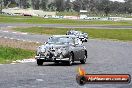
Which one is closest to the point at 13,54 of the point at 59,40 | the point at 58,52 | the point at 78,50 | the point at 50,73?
the point at 78,50

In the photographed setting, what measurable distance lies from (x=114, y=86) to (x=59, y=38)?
1220cm

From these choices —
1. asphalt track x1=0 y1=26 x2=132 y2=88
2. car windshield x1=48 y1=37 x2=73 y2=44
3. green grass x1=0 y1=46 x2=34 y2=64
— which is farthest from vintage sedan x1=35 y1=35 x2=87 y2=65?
green grass x1=0 y1=46 x2=34 y2=64

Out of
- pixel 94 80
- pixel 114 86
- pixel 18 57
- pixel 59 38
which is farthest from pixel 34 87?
pixel 18 57

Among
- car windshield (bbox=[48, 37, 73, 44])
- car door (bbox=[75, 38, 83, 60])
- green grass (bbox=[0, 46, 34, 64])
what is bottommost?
green grass (bbox=[0, 46, 34, 64])

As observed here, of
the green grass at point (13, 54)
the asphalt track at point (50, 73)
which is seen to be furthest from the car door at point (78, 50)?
the green grass at point (13, 54)

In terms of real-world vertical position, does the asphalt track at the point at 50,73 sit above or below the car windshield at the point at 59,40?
below

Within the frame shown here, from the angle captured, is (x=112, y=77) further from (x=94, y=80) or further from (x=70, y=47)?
(x=70, y=47)

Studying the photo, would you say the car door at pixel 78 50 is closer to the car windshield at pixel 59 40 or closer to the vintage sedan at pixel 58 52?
the vintage sedan at pixel 58 52

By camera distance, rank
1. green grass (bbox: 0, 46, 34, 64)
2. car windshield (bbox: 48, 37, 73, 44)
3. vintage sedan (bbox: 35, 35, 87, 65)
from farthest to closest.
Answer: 1. green grass (bbox: 0, 46, 34, 64)
2. car windshield (bbox: 48, 37, 73, 44)
3. vintage sedan (bbox: 35, 35, 87, 65)

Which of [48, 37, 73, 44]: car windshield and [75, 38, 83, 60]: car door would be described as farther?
[75, 38, 83, 60]: car door

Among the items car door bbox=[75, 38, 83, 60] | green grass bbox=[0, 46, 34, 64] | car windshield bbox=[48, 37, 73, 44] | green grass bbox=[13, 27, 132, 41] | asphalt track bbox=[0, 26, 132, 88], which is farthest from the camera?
green grass bbox=[13, 27, 132, 41]

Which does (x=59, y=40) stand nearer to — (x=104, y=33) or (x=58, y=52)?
(x=58, y=52)

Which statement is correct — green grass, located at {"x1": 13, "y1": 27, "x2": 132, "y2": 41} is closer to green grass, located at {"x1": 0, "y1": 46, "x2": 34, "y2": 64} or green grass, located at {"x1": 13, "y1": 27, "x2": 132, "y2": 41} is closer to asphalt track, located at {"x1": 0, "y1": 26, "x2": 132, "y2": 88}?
green grass, located at {"x1": 0, "y1": 46, "x2": 34, "y2": 64}

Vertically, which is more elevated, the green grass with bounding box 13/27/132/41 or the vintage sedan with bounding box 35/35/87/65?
the vintage sedan with bounding box 35/35/87/65
